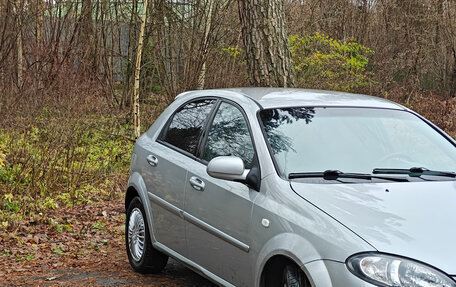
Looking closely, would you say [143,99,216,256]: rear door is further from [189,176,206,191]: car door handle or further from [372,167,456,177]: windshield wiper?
[372,167,456,177]: windshield wiper

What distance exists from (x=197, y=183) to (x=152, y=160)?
103cm

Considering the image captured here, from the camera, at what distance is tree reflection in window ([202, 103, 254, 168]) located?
16.9 feet

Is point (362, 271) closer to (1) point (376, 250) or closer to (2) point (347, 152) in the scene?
(1) point (376, 250)

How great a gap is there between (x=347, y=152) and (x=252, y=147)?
2.15 ft

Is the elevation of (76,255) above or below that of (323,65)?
below

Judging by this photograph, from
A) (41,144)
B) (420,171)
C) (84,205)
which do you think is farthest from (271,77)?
(420,171)

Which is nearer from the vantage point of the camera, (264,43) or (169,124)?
(169,124)

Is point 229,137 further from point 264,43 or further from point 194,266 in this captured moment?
point 264,43

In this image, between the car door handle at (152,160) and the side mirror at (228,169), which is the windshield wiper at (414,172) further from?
the car door handle at (152,160)

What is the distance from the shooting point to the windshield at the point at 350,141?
4.81m

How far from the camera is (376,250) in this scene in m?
3.69

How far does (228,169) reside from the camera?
15.5ft

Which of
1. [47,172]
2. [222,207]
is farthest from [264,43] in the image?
[222,207]

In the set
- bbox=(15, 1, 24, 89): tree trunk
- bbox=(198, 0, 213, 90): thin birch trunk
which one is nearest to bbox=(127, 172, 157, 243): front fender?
bbox=(15, 1, 24, 89): tree trunk
